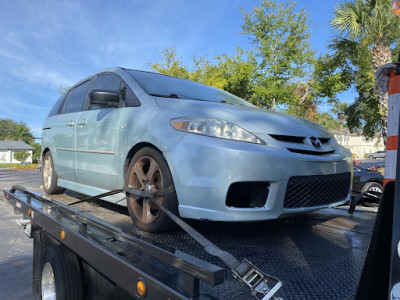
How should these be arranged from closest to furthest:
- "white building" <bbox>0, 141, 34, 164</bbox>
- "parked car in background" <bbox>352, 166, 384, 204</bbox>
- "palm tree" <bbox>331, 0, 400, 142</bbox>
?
1. "parked car in background" <bbox>352, 166, 384, 204</bbox>
2. "palm tree" <bbox>331, 0, 400, 142</bbox>
3. "white building" <bbox>0, 141, 34, 164</bbox>

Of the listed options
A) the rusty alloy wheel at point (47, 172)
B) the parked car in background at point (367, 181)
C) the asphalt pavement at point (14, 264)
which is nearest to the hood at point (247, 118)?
the rusty alloy wheel at point (47, 172)

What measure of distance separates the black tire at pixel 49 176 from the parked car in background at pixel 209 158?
4.49 ft

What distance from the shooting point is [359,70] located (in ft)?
50.2

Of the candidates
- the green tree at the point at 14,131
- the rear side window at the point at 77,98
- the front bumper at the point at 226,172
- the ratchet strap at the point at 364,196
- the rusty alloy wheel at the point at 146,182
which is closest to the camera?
the front bumper at the point at 226,172

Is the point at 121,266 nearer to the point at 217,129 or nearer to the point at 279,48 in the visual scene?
the point at 217,129

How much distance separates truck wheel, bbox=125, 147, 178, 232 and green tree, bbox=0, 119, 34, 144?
91515 mm

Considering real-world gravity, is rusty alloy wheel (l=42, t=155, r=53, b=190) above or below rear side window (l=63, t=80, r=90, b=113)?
below

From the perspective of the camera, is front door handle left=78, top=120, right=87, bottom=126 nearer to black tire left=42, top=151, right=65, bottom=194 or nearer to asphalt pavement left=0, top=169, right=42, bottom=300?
black tire left=42, top=151, right=65, bottom=194

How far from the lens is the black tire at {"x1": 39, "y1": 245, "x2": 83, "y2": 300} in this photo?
2.09 m

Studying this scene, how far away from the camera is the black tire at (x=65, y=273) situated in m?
2.09

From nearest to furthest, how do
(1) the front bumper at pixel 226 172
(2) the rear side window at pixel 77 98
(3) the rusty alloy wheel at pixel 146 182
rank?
(1) the front bumper at pixel 226 172 → (3) the rusty alloy wheel at pixel 146 182 → (2) the rear side window at pixel 77 98

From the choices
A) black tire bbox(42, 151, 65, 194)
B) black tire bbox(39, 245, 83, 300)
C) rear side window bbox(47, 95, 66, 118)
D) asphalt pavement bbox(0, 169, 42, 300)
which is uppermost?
rear side window bbox(47, 95, 66, 118)

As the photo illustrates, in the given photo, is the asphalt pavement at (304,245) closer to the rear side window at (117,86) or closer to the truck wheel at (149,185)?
the truck wheel at (149,185)

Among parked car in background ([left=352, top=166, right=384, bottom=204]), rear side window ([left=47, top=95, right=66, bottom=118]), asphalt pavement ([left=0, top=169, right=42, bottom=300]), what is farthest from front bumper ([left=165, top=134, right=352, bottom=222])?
parked car in background ([left=352, top=166, right=384, bottom=204])
